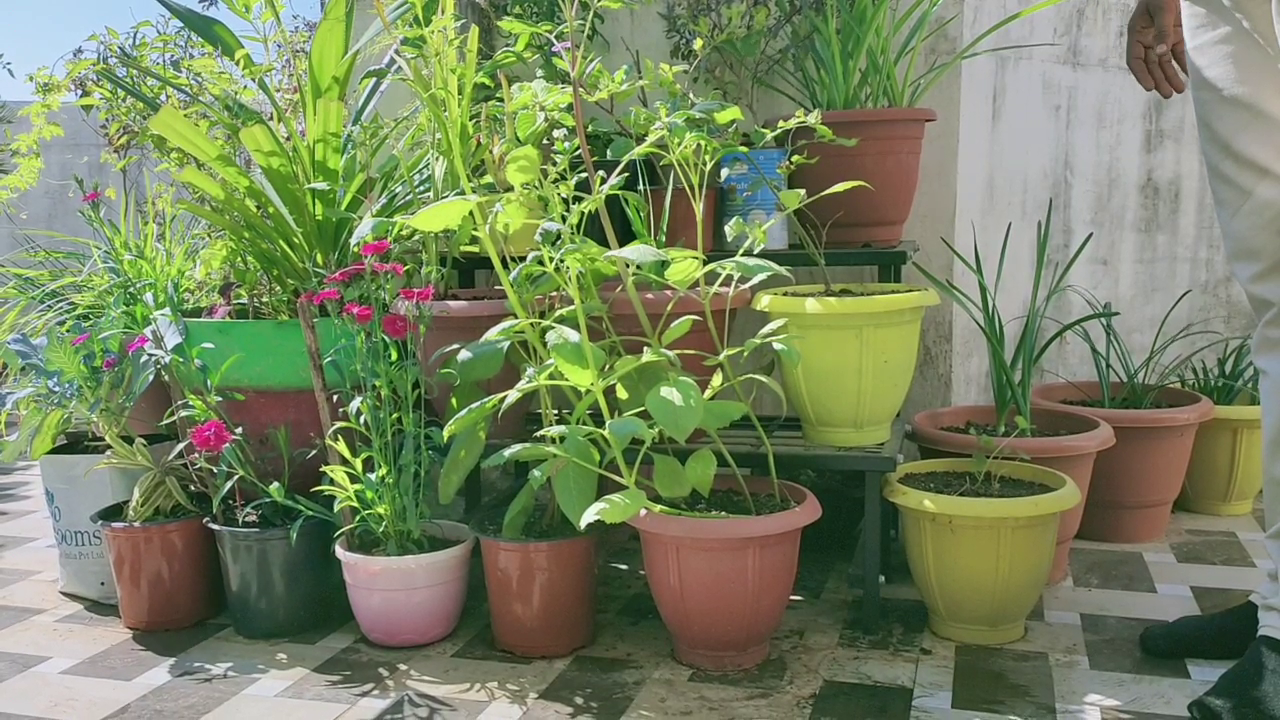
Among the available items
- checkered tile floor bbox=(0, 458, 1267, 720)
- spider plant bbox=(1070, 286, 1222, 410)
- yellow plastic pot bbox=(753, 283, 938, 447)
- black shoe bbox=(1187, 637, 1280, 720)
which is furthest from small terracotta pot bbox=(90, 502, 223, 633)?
spider plant bbox=(1070, 286, 1222, 410)

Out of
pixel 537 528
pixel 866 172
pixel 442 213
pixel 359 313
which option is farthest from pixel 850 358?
pixel 359 313

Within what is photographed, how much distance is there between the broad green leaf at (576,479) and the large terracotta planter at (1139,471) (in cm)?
123

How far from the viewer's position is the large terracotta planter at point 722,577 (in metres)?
1.68

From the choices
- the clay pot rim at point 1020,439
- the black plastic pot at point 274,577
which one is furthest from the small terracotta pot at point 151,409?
the clay pot rim at point 1020,439

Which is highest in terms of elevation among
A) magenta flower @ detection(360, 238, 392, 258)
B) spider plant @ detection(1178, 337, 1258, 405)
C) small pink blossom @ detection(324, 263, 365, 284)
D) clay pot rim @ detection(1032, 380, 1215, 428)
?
magenta flower @ detection(360, 238, 392, 258)

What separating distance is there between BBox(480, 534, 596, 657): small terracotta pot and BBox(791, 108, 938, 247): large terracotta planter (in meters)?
0.88

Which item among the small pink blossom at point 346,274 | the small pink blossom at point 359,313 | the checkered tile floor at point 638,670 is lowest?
the checkered tile floor at point 638,670

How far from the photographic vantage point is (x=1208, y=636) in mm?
1729

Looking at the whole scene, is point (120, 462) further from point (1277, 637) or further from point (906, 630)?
point (1277, 637)

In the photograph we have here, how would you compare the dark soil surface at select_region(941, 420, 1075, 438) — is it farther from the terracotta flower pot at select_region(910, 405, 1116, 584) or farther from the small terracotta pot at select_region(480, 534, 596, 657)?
the small terracotta pot at select_region(480, 534, 596, 657)

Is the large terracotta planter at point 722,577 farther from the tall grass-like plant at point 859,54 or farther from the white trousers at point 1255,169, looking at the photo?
the tall grass-like plant at point 859,54

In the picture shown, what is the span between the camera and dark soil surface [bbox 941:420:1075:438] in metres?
2.22

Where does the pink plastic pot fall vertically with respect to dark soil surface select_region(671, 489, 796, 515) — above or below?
below

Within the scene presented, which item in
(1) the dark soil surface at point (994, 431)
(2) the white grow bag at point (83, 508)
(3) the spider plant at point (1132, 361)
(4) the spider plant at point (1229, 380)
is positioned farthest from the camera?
(4) the spider plant at point (1229, 380)
